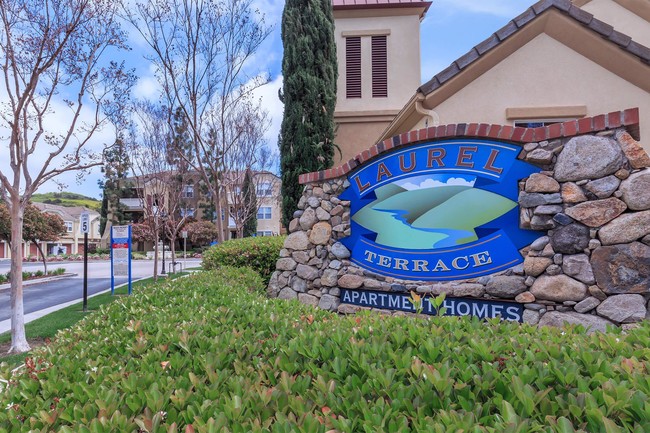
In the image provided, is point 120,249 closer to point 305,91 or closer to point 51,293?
point 51,293

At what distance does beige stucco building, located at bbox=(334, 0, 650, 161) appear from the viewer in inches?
257

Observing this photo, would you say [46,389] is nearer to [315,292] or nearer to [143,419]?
[143,419]

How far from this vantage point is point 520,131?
4.45 meters

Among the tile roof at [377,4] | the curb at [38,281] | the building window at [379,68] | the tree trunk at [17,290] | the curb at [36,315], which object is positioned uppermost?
the tile roof at [377,4]

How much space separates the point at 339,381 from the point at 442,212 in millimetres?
3373

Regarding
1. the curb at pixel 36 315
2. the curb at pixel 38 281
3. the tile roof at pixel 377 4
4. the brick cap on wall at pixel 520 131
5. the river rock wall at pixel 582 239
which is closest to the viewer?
the river rock wall at pixel 582 239

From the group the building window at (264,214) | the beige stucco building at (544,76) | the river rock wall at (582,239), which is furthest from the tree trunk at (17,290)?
the building window at (264,214)

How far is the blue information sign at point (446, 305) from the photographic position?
14.7 feet

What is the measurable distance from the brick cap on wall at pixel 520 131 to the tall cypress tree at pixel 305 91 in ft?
16.6

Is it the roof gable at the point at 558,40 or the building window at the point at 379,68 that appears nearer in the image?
the roof gable at the point at 558,40

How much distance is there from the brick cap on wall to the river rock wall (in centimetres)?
8

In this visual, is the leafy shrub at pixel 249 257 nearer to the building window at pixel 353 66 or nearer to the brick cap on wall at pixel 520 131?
the brick cap on wall at pixel 520 131

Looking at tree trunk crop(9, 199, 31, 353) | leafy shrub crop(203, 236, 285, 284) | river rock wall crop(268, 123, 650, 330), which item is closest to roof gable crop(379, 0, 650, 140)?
river rock wall crop(268, 123, 650, 330)

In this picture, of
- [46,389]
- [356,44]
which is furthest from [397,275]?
[356,44]
